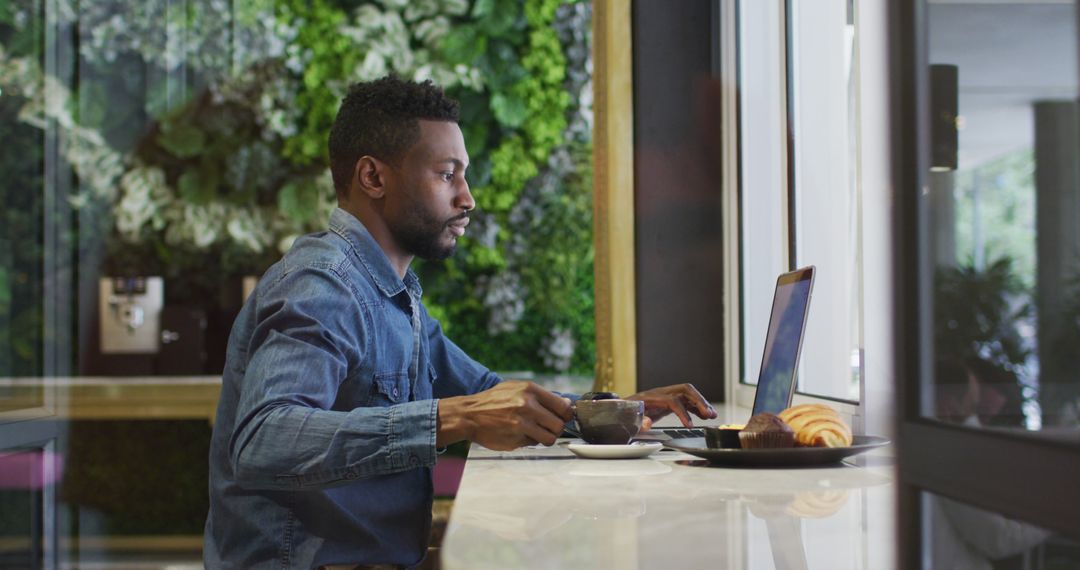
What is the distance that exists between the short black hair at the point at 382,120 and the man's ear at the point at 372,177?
0.05 ft

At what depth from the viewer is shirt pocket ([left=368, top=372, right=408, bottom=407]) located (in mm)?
1551

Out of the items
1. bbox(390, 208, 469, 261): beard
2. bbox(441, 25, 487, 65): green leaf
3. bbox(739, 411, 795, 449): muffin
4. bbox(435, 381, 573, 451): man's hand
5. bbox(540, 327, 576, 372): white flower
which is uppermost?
bbox(441, 25, 487, 65): green leaf

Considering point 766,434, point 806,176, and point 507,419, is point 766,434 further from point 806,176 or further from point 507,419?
point 806,176

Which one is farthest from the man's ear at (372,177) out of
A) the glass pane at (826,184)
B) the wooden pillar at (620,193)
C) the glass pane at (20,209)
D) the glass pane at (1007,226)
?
the glass pane at (20,209)

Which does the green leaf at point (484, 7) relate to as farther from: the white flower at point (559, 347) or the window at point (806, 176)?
the window at point (806, 176)

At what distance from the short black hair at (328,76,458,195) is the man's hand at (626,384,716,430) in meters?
0.58

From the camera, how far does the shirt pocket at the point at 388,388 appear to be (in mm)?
1551

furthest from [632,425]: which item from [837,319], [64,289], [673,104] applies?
[64,289]

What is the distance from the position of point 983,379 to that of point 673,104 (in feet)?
9.09

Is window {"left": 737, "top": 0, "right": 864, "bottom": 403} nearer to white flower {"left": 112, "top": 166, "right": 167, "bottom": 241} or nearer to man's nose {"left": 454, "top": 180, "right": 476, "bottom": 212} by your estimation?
man's nose {"left": 454, "top": 180, "right": 476, "bottom": 212}

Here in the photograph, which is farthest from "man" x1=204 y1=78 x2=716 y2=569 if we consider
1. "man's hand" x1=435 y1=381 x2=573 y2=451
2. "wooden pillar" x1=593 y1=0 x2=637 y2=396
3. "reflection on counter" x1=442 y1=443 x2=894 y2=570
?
"wooden pillar" x1=593 y1=0 x2=637 y2=396

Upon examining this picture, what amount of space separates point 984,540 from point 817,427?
116 centimetres

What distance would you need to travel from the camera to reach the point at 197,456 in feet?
15.3

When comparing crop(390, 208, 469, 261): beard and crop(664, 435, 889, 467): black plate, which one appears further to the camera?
crop(390, 208, 469, 261): beard
